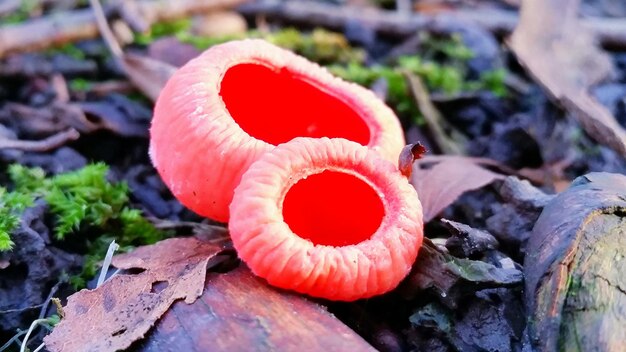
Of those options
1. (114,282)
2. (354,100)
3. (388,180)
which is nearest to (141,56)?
(354,100)

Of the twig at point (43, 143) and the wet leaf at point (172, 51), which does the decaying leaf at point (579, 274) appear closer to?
the twig at point (43, 143)

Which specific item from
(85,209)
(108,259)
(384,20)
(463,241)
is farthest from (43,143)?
(384,20)

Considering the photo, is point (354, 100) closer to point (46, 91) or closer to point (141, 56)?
point (141, 56)

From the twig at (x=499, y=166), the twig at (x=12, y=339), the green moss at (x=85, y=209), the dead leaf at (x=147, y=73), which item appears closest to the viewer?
the twig at (x=12, y=339)

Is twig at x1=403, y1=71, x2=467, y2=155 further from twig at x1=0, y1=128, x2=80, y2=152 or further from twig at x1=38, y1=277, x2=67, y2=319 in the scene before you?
twig at x1=38, y1=277, x2=67, y2=319

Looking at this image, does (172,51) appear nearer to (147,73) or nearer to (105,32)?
(147,73)

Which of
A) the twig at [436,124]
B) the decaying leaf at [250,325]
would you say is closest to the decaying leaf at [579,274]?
the decaying leaf at [250,325]

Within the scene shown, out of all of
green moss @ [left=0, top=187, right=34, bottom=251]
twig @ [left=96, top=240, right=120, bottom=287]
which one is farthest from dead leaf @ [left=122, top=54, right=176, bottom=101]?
twig @ [left=96, top=240, right=120, bottom=287]
